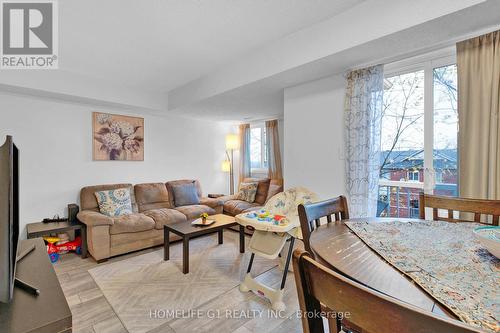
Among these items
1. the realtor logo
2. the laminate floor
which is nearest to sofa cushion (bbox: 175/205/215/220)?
the laminate floor

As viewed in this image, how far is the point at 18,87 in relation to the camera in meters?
2.77

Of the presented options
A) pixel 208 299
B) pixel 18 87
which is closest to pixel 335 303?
pixel 208 299

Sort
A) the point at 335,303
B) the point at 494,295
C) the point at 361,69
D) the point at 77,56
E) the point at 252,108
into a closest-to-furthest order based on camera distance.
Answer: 1. the point at 335,303
2. the point at 494,295
3. the point at 361,69
4. the point at 77,56
5. the point at 252,108

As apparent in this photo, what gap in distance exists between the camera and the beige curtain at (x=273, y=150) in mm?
4699

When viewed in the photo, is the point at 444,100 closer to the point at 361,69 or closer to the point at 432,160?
the point at 432,160

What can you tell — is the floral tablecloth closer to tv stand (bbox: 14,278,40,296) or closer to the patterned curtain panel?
the patterned curtain panel

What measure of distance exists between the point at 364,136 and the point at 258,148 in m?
3.24

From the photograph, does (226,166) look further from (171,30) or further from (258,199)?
(171,30)

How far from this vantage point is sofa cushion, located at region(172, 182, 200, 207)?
4266mm

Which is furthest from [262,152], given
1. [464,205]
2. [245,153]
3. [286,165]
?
[464,205]

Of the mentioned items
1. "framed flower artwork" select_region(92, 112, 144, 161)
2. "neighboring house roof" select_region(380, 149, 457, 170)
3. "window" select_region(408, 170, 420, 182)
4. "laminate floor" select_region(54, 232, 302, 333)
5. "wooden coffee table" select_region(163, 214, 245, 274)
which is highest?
"framed flower artwork" select_region(92, 112, 144, 161)

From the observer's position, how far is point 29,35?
2176mm

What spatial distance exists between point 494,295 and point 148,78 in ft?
12.6

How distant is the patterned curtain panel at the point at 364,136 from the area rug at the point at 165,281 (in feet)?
4.34
